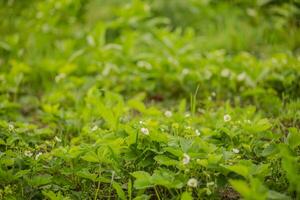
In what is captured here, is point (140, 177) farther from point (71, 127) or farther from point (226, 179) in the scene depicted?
point (71, 127)

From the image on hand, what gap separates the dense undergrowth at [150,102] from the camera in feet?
5.74

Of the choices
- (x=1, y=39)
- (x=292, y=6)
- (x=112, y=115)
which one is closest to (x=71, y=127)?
(x=112, y=115)

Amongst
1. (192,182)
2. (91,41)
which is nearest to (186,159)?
(192,182)

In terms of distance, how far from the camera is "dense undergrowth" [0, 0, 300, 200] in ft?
5.74

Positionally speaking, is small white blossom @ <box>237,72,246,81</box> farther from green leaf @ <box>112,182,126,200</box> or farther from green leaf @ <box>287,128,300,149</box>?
green leaf @ <box>112,182,126,200</box>

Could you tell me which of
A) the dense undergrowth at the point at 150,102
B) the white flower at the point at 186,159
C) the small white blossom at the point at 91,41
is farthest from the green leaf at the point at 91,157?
the small white blossom at the point at 91,41

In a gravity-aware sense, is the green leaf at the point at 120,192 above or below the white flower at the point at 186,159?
below

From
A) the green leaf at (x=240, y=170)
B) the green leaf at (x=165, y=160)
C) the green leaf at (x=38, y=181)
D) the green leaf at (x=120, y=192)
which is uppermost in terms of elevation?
the green leaf at (x=240, y=170)

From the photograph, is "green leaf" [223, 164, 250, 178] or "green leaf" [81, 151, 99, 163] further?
"green leaf" [81, 151, 99, 163]

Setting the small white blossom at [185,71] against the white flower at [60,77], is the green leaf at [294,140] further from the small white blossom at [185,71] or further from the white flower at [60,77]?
the white flower at [60,77]

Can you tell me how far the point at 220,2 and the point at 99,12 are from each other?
1.33m

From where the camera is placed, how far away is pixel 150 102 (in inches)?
127

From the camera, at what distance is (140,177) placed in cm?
169

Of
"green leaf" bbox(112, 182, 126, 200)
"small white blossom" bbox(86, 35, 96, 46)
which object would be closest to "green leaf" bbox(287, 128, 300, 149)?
"green leaf" bbox(112, 182, 126, 200)
